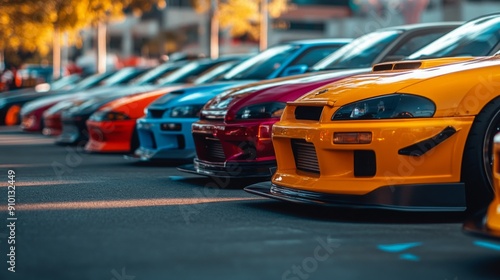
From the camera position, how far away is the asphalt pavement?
484 centimetres

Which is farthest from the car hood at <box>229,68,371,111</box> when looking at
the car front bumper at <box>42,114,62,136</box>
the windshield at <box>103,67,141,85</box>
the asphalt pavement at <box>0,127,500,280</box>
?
the windshield at <box>103,67,141,85</box>

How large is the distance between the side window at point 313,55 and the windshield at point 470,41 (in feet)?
9.05

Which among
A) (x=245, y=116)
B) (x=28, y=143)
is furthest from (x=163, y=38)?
(x=245, y=116)

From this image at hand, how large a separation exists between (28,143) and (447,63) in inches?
412

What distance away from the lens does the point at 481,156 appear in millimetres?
6191

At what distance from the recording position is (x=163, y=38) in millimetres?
64062

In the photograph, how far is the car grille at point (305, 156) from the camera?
6703 millimetres

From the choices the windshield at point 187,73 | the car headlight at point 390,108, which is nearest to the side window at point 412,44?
the car headlight at point 390,108

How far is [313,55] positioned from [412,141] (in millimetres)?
5243

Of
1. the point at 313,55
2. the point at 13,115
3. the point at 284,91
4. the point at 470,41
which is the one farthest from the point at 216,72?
the point at 13,115

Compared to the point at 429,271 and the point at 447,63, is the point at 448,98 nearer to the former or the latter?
the point at 447,63

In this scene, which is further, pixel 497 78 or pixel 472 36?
pixel 472 36

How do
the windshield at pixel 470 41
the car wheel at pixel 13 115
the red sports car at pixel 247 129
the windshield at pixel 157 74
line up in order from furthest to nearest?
the car wheel at pixel 13 115 < the windshield at pixel 157 74 < the red sports car at pixel 247 129 < the windshield at pixel 470 41

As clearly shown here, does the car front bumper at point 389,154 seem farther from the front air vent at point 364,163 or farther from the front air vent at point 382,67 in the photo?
the front air vent at point 382,67
